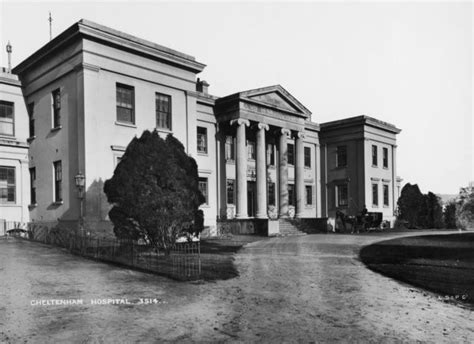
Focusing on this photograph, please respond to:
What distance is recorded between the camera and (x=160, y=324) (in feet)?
22.2

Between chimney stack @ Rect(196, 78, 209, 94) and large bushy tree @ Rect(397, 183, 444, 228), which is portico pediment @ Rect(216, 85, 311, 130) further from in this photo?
large bushy tree @ Rect(397, 183, 444, 228)

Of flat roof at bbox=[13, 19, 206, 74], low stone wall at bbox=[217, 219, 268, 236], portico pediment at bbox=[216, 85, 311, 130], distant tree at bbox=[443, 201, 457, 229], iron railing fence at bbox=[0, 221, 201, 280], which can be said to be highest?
flat roof at bbox=[13, 19, 206, 74]

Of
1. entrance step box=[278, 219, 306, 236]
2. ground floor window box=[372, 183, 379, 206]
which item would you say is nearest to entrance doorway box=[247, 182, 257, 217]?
A: entrance step box=[278, 219, 306, 236]

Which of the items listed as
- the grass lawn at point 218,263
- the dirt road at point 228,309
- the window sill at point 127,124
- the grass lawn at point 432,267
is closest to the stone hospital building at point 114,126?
the window sill at point 127,124

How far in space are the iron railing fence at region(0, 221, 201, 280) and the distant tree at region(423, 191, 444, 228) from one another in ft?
98.8

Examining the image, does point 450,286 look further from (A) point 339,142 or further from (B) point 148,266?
(A) point 339,142

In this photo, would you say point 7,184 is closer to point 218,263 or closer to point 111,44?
point 111,44

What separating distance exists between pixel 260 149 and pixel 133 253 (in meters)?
17.7

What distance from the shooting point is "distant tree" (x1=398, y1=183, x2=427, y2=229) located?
39.3 meters

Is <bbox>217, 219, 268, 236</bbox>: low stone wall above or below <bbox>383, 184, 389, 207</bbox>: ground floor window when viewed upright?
below

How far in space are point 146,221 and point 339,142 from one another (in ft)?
94.5

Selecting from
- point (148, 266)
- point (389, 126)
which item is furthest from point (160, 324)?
point (389, 126)

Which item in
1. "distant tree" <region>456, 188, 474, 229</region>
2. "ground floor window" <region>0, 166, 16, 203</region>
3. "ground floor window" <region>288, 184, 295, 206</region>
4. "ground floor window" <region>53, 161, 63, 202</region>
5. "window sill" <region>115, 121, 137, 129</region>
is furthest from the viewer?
"distant tree" <region>456, 188, 474, 229</region>

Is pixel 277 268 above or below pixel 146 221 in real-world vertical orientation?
below
